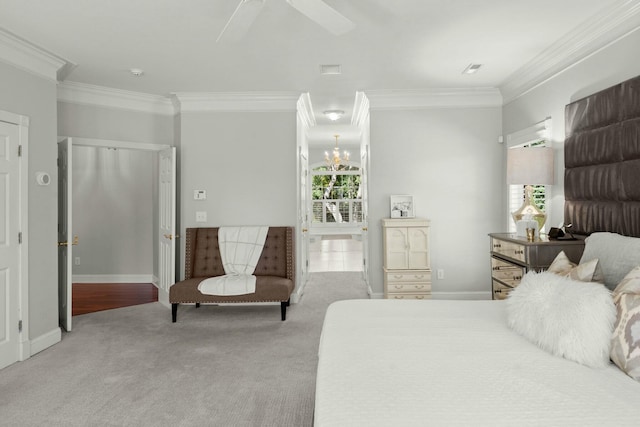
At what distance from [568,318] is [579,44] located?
259 cm

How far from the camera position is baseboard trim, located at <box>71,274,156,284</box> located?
6.15 meters

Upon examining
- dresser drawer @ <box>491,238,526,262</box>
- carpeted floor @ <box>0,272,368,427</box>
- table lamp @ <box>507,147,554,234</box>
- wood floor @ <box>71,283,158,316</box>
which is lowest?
carpeted floor @ <box>0,272,368,427</box>

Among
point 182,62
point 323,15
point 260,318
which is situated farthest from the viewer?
point 260,318

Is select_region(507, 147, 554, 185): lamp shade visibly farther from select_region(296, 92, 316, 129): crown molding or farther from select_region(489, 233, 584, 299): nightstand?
select_region(296, 92, 316, 129): crown molding

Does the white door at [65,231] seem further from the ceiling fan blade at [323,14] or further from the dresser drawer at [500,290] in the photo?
the dresser drawer at [500,290]

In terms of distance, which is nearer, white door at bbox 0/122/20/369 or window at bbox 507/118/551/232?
white door at bbox 0/122/20/369

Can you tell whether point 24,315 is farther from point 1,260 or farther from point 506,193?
point 506,193

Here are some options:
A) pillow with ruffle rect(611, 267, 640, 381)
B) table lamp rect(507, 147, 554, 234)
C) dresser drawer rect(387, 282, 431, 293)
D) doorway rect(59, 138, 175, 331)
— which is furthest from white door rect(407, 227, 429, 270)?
doorway rect(59, 138, 175, 331)

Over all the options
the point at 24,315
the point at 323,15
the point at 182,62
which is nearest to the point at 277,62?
the point at 182,62

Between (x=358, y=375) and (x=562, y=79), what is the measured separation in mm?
3317

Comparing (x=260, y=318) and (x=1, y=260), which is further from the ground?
(x=1, y=260)

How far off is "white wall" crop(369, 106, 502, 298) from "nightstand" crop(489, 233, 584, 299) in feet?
4.31

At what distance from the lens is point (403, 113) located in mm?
4926

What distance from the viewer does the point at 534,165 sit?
3324mm
